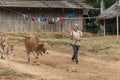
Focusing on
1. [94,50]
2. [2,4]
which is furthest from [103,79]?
[2,4]

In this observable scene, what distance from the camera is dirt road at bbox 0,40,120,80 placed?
13.9 meters

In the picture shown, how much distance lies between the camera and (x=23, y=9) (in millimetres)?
35094

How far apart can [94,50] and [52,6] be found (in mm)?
13176

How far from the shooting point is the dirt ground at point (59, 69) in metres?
13.3

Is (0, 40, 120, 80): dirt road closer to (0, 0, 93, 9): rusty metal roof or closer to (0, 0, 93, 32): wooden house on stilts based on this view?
(0, 0, 93, 9): rusty metal roof

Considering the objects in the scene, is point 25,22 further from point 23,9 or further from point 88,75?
point 88,75

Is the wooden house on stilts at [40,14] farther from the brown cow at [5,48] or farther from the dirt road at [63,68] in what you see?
the brown cow at [5,48]

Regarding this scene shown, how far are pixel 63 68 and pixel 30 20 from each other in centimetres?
1921

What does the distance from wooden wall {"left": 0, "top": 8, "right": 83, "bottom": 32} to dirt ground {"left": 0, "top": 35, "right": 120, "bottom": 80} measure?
43.1ft

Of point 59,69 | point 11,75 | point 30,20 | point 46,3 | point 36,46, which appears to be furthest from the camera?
point 30,20

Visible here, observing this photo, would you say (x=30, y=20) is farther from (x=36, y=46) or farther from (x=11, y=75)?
(x=11, y=75)

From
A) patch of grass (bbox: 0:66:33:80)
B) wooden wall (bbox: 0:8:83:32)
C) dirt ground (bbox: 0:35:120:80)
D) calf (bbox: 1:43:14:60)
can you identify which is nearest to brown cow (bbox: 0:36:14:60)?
calf (bbox: 1:43:14:60)

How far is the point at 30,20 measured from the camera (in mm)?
35438

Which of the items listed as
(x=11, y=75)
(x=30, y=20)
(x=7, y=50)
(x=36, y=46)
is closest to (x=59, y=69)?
(x=36, y=46)
